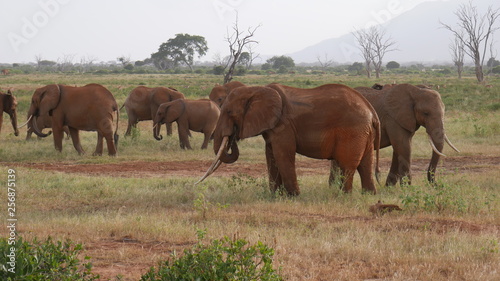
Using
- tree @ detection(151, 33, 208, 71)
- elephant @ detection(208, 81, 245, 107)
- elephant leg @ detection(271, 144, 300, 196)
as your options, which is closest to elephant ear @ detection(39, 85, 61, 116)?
elephant @ detection(208, 81, 245, 107)

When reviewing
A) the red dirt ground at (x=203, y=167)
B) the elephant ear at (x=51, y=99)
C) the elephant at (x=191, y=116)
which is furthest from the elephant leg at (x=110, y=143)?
the elephant at (x=191, y=116)

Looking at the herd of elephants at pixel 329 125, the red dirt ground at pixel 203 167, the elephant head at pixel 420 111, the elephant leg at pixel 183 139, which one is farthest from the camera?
the elephant leg at pixel 183 139

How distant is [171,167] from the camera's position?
49.1ft

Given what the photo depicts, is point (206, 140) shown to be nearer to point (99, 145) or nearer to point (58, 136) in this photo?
point (99, 145)

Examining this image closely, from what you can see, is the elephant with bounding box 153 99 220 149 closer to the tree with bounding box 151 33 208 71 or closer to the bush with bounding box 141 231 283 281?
the bush with bounding box 141 231 283 281

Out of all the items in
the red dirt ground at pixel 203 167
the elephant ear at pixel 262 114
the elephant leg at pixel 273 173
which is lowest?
the red dirt ground at pixel 203 167

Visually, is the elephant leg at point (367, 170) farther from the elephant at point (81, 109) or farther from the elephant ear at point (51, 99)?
the elephant ear at point (51, 99)

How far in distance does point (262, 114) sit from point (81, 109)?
26.4 ft

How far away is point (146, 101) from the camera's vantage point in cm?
2177

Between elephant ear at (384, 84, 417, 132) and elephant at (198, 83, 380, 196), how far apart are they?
64.8 inches

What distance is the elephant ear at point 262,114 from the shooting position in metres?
9.50

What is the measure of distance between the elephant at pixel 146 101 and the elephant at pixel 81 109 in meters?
4.79

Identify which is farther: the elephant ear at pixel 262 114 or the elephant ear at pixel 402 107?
the elephant ear at pixel 402 107

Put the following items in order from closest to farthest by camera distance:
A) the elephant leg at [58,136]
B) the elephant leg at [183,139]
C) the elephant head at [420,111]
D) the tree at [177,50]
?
the elephant head at [420,111] → the elephant leg at [58,136] → the elephant leg at [183,139] → the tree at [177,50]
